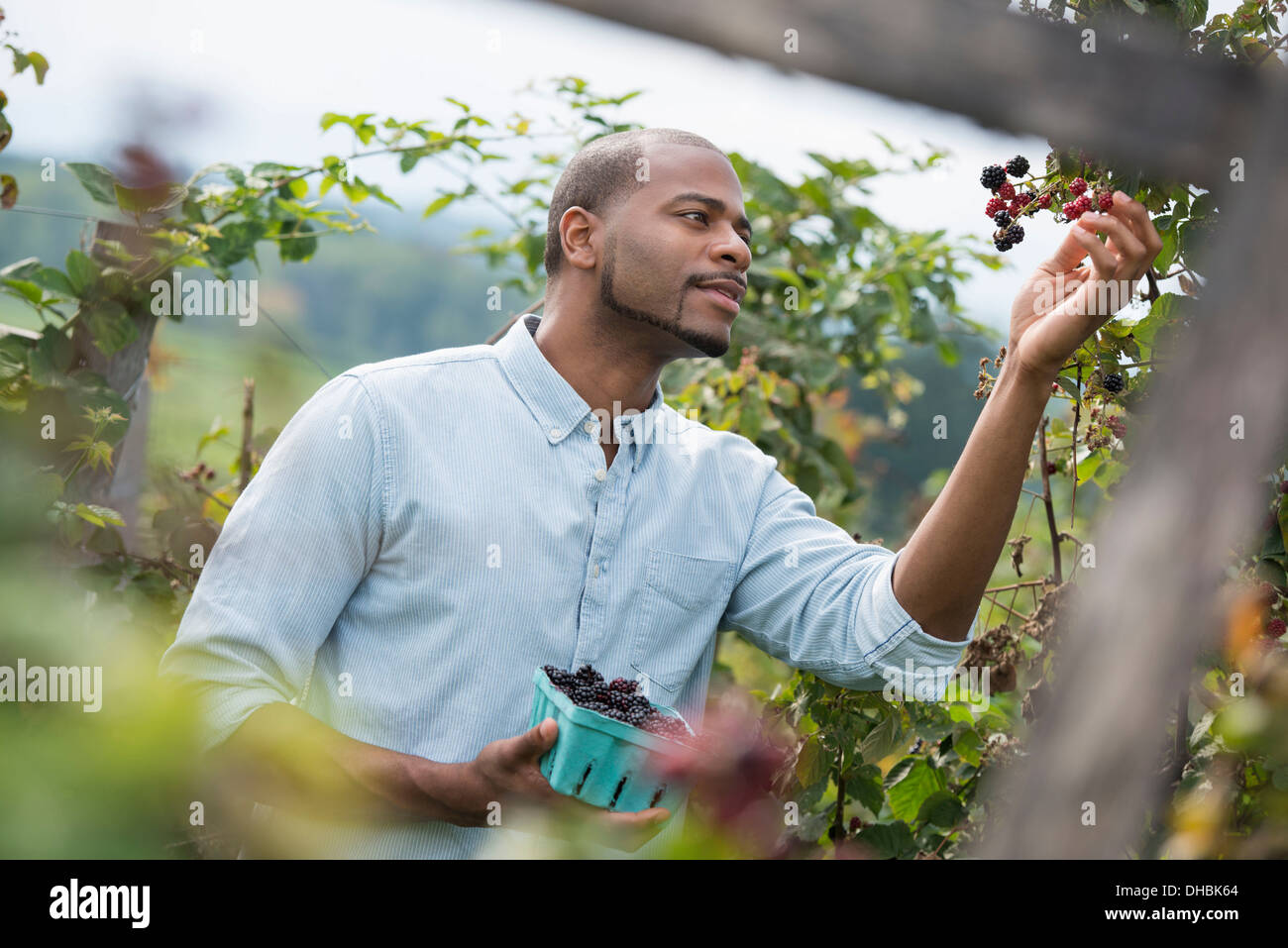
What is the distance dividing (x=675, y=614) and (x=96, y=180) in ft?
5.46

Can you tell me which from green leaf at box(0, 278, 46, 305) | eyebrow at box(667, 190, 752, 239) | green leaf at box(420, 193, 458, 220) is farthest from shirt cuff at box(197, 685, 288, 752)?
green leaf at box(420, 193, 458, 220)

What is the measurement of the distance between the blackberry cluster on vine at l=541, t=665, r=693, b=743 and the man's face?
72 cm

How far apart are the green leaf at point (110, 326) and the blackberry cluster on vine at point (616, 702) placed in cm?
146

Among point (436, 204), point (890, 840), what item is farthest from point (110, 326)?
point (890, 840)

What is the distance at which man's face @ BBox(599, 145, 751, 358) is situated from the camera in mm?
2086

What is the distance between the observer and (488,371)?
208 centimetres

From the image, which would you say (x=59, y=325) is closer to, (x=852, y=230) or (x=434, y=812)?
(x=434, y=812)

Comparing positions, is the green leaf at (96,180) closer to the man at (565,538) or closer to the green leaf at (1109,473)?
the man at (565,538)

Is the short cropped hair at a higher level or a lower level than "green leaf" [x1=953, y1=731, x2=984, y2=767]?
higher

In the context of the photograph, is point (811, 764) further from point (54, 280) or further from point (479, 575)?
point (54, 280)

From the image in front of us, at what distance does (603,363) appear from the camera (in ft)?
7.12

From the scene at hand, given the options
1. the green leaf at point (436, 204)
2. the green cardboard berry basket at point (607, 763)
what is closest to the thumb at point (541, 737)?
the green cardboard berry basket at point (607, 763)

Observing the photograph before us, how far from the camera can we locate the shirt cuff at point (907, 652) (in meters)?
1.81

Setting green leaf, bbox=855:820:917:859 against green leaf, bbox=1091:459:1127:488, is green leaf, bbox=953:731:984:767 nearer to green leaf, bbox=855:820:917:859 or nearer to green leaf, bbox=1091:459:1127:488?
green leaf, bbox=855:820:917:859
